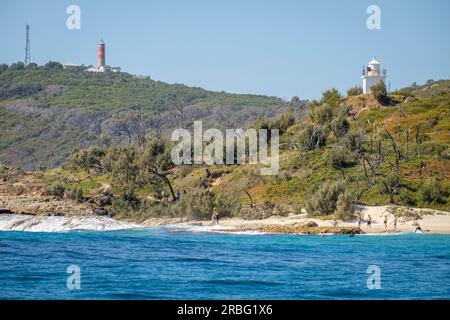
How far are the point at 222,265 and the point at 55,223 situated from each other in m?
20.8

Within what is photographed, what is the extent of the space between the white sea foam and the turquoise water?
3813 millimetres

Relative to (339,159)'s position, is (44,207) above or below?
below

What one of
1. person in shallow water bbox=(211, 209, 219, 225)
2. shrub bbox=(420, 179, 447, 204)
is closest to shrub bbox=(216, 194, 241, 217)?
person in shallow water bbox=(211, 209, 219, 225)

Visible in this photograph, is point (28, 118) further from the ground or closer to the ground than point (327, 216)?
further from the ground

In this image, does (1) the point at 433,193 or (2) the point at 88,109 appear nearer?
(1) the point at 433,193

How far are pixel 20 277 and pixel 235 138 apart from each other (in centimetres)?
4418

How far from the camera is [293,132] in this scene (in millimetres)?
76625

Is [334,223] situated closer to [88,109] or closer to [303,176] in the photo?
[303,176]

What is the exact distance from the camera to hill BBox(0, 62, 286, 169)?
123 m

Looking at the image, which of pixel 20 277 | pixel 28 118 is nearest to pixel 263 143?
pixel 20 277

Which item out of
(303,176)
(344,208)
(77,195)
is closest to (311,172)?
(303,176)

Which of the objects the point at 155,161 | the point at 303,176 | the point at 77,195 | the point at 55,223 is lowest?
the point at 55,223

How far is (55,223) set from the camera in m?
52.6
